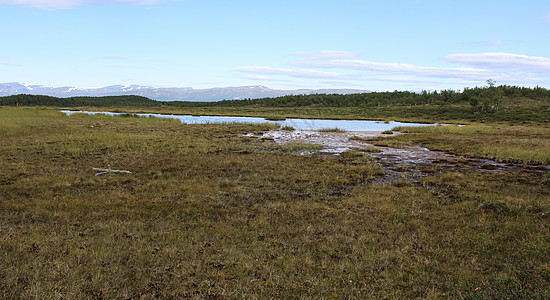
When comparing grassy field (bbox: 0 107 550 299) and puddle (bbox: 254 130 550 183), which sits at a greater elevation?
puddle (bbox: 254 130 550 183)

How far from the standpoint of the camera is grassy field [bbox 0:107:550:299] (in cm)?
650

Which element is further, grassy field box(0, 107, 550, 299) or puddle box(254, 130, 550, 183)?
puddle box(254, 130, 550, 183)

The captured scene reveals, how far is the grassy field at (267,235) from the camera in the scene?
6.50 meters

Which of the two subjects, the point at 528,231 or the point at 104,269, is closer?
the point at 104,269

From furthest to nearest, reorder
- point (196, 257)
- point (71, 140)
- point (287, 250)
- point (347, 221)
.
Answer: point (71, 140)
point (347, 221)
point (287, 250)
point (196, 257)

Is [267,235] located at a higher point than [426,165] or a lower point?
lower

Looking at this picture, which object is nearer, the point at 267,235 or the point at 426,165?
the point at 267,235

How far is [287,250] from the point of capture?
8258mm

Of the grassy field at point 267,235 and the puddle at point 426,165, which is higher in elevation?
the puddle at point 426,165

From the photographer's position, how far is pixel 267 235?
9273 mm

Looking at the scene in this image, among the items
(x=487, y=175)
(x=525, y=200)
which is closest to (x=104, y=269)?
(x=525, y=200)

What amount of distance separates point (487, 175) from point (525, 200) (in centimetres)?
641

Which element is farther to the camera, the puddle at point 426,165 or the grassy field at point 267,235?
the puddle at point 426,165

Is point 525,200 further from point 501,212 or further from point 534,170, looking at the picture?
point 534,170
